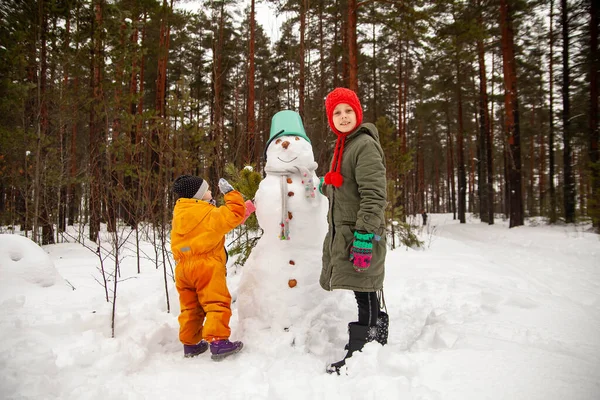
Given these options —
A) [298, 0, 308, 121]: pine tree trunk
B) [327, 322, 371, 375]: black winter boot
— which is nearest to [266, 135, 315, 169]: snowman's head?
[327, 322, 371, 375]: black winter boot

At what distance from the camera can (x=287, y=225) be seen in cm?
276

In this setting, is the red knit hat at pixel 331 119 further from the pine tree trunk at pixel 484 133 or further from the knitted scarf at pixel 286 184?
the pine tree trunk at pixel 484 133

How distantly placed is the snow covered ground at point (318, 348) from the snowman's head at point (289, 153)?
1.34 meters

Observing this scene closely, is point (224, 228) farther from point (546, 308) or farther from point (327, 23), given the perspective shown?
point (327, 23)

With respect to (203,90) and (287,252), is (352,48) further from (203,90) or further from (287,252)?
(203,90)

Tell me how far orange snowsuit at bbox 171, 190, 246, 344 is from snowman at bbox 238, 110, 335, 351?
1.06 feet

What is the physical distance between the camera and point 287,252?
278 centimetres

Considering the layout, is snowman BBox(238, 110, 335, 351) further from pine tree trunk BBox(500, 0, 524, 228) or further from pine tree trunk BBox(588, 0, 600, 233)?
pine tree trunk BBox(500, 0, 524, 228)

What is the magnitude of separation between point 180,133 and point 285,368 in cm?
407

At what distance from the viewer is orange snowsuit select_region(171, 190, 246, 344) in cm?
243

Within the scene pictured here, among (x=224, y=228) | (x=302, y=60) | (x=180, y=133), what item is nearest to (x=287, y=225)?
(x=224, y=228)

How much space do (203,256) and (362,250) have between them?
1308 millimetres

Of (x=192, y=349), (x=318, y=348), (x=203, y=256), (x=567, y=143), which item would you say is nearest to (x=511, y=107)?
(x=567, y=143)

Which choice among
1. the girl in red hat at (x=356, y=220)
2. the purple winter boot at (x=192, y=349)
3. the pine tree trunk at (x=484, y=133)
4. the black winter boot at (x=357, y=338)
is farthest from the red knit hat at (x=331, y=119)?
the pine tree trunk at (x=484, y=133)
